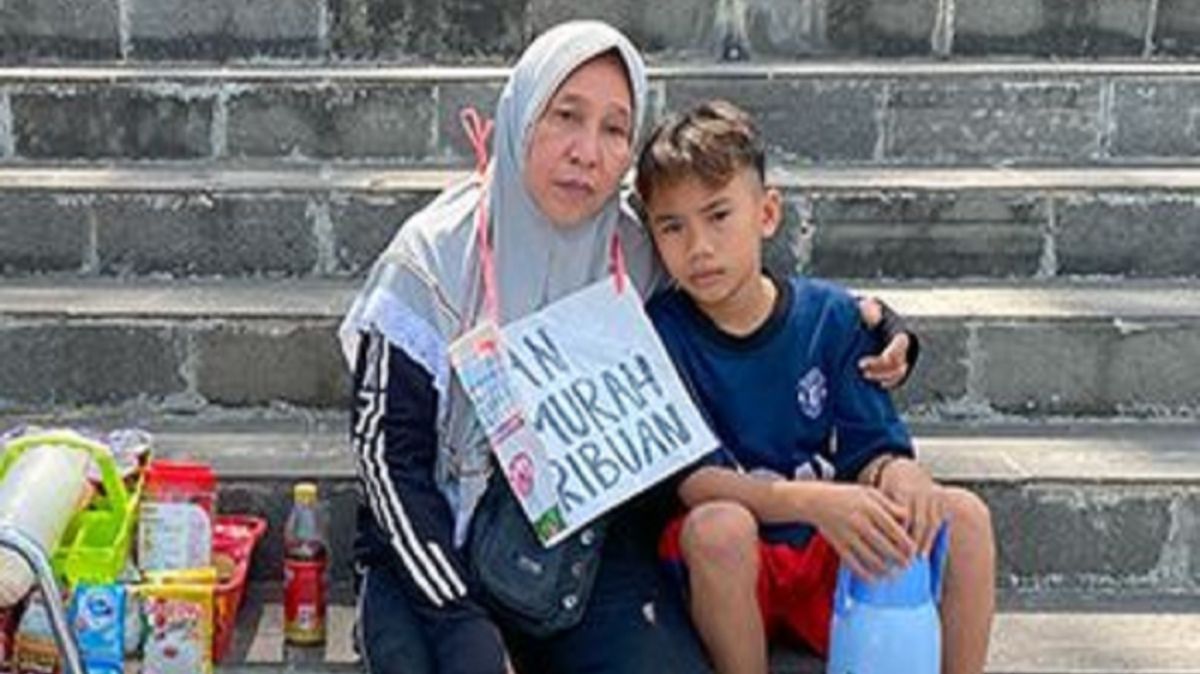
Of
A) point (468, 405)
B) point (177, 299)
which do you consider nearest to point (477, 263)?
point (468, 405)

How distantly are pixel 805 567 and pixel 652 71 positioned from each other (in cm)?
186

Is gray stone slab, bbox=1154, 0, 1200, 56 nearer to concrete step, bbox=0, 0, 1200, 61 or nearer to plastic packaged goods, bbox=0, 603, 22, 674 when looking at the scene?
concrete step, bbox=0, 0, 1200, 61

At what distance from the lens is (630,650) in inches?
105

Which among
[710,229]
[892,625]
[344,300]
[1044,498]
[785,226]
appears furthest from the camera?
[785,226]

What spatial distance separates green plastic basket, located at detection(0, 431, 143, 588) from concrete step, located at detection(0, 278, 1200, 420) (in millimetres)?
592

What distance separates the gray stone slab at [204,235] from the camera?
378 cm

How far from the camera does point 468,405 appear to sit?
2740 millimetres

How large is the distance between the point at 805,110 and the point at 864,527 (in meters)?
1.86

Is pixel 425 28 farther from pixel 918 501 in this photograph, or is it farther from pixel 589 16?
pixel 918 501

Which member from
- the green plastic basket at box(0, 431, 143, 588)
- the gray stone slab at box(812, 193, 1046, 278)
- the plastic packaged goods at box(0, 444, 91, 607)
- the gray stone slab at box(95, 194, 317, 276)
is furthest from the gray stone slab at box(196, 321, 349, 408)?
the gray stone slab at box(812, 193, 1046, 278)

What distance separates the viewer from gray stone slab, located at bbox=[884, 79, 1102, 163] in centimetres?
419

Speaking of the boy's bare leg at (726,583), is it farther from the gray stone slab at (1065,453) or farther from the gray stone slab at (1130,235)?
the gray stone slab at (1130,235)

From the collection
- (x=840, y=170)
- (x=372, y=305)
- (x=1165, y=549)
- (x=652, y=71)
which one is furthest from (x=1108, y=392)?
(x=372, y=305)

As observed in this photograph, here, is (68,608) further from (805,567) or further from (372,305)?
(805,567)
